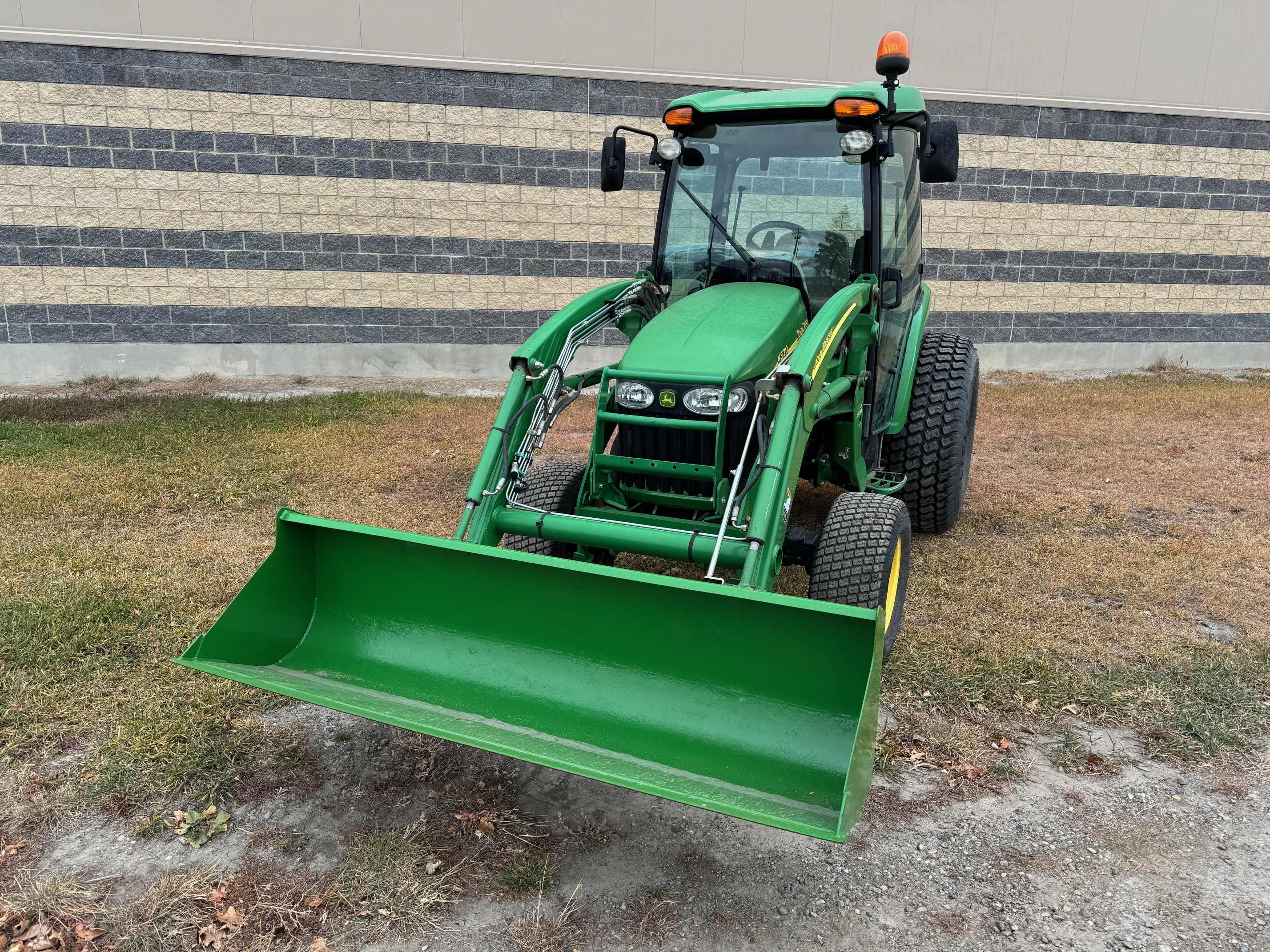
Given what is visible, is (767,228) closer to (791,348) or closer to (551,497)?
(791,348)

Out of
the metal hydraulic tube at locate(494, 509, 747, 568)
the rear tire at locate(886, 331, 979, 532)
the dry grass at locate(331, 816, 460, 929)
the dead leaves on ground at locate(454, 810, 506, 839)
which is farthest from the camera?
the rear tire at locate(886, 331, 979, 532)

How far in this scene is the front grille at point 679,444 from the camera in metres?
3.71

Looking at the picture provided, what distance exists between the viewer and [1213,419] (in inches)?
344

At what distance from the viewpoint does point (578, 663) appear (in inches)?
119

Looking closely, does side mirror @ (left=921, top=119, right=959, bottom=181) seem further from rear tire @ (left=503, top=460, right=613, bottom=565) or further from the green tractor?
rear tire @ (left=503, top=460, right=613, bottom=565)

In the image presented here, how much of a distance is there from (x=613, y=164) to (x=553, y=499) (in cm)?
176

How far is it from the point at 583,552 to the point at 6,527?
3.61m

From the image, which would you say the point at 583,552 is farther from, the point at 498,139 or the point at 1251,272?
the point at 1251,272

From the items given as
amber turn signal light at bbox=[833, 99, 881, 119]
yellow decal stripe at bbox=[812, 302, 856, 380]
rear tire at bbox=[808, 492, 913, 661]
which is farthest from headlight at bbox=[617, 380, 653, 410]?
amber turn signal light at bbox=[833, 99, 881, 119]

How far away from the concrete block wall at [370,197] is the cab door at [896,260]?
17.9 ft

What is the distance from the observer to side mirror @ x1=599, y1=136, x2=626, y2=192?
459 cm

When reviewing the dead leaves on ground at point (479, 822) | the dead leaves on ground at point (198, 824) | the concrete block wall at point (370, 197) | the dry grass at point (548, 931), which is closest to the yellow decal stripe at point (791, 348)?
the dead leaves on ground at point (479, 822)

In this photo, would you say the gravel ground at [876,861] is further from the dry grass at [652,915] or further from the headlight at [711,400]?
the headlight at [711,400]

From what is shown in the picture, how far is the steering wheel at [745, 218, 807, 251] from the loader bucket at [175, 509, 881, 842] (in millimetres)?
2235
